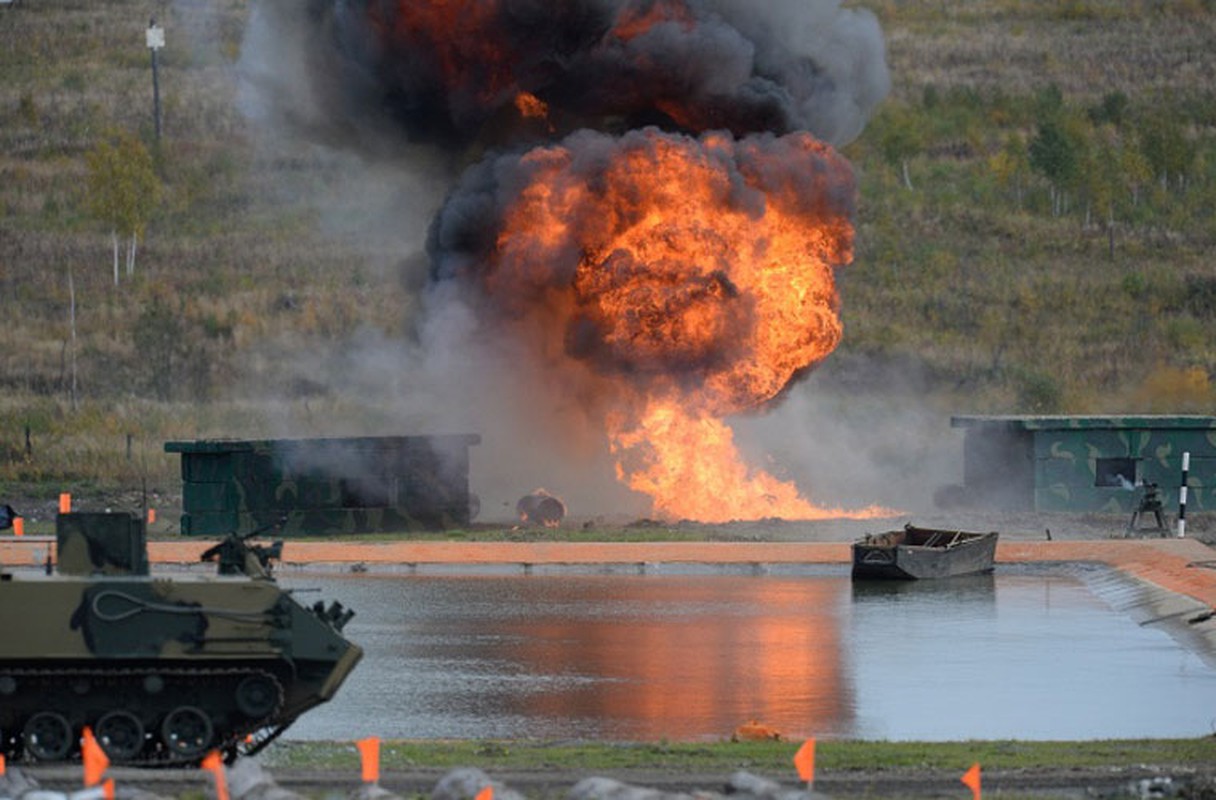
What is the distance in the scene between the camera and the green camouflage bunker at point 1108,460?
55.8 m

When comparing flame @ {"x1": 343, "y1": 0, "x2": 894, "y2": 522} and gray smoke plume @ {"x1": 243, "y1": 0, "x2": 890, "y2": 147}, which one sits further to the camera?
gray smoke plume @ {"x1": 243, "y1": 0, "x2": 890, "y2": 147}

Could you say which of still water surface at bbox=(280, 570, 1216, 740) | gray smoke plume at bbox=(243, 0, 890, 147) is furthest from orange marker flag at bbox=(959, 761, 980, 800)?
gray smoke plume at bbox=(243, 0, 890, 147)

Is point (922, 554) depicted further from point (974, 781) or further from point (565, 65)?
point (974, 781)

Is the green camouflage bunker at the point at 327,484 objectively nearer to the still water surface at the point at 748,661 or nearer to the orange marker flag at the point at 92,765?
the still water surface at the point at 748,661

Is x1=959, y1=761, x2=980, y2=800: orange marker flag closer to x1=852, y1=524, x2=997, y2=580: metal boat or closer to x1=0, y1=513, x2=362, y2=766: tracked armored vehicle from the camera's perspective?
x1=0, y1=513, x2=362, y2=766: tracked armored vehicle

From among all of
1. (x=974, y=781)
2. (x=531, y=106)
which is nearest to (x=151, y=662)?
(x=974, y=781)

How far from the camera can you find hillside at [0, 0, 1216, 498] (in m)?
74.4

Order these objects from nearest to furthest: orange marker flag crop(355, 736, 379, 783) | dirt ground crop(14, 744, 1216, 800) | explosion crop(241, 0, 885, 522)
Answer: orange marker flag crop(355, 736, 379, 783)
dirt ground crop(14, 744, 1216, 800)
explosion crop(241, 0, 885, 522)

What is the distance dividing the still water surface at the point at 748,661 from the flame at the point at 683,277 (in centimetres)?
824

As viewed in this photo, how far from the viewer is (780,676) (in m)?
32.0

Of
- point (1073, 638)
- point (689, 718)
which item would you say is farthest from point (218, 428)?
point (689, 718)

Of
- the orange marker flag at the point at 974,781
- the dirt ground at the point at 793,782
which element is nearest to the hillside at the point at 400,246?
the dirt ground at the point at 793,782

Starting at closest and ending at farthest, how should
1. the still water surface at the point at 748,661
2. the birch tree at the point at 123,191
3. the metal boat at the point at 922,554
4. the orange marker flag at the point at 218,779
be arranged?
the orange marker flag at the point at 218,779 → the still water surface at the point at 748,661 → the metal boat at the point at 922,554 → the birch tree at the point at 123,191

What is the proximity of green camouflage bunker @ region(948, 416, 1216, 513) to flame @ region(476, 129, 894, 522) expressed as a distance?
6.06m
